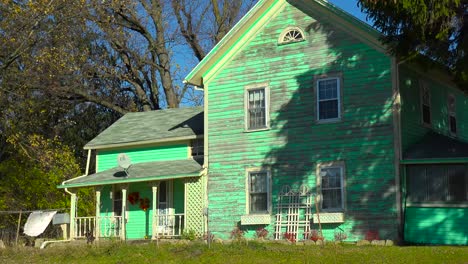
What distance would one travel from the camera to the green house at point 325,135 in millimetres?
20594

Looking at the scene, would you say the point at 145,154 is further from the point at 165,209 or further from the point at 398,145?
the point at 398,145

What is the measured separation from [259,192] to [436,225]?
598 cm

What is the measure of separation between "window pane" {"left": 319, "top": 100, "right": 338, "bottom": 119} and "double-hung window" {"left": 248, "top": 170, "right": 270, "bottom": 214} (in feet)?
9.00

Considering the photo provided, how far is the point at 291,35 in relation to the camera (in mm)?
23219

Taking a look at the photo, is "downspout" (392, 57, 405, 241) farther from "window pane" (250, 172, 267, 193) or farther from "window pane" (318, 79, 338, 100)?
"window pane" (250, 172, 267, 193)

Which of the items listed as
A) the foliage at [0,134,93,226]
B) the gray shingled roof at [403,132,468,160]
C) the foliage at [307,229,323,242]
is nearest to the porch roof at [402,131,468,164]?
the gray shingled roof at [403,132,468,160]

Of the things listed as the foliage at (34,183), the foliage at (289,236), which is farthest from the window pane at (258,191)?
the foliage at (34,183)

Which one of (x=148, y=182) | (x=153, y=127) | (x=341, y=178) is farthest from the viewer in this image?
(x=153, y=127)

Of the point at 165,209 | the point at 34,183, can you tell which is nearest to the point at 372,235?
the point at 165,209

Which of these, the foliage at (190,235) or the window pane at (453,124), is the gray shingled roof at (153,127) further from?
the window pane at (453,124)

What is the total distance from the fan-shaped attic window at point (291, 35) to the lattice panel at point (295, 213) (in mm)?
4908

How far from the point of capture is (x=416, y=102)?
22.5m

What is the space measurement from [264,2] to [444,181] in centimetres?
834

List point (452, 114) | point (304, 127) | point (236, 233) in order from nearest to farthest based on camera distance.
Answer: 1. point (304, 127)
2. point (236, 233)
3. point (452, 114)
